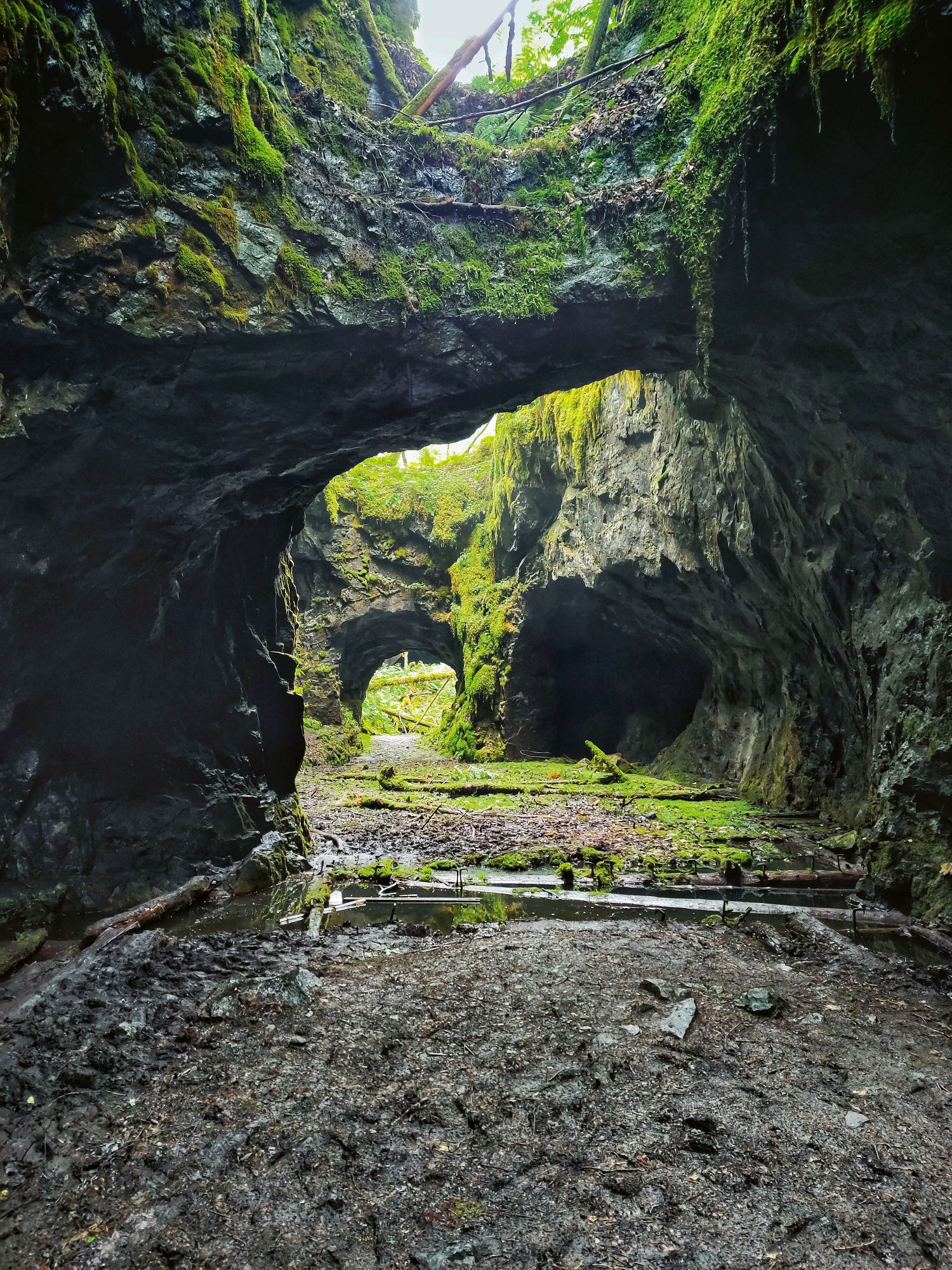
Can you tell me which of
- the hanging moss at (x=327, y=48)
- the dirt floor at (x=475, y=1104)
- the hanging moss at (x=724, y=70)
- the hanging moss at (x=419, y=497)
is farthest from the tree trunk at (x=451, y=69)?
the hanging moss at (x=419, y=497)

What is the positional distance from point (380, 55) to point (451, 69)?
85 cm

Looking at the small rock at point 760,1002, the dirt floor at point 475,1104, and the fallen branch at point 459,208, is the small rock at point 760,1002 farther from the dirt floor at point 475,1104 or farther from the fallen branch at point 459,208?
the fallen branch at point 459,208

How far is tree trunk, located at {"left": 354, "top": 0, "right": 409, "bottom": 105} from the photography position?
7.05 m

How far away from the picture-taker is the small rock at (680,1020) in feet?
11.9

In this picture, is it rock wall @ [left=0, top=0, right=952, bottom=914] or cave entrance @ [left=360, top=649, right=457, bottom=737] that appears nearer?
rock wall @ [left=0, top=0, right=952, bottom=914]

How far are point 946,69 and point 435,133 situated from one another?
4228mm

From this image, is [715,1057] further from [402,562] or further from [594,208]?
[402,562]

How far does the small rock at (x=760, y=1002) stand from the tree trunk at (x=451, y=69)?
28.4 feet

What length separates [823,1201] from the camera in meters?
2.32

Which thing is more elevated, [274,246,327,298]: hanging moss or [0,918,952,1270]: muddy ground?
[274,246,327,298]: hanging moss

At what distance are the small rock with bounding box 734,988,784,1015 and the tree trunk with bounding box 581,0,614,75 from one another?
9067mm

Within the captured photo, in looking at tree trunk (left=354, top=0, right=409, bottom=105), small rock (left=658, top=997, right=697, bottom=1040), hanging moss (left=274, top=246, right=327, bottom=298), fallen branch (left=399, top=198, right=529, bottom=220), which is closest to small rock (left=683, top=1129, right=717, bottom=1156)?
small rock (left=658, top=997, right=697, bottom=1040)

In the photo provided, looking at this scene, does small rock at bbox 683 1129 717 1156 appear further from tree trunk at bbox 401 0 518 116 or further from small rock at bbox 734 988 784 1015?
tree trunk at bbox 401 0 518 116

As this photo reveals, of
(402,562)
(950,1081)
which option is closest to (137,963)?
(950,1081)
